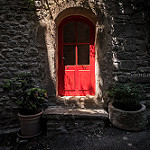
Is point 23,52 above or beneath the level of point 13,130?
above

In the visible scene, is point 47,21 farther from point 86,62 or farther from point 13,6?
point 86,62

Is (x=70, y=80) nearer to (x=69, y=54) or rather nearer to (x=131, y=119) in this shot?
(x=69, y=54)

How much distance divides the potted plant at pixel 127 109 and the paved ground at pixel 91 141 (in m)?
0.14

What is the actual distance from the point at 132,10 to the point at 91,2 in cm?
90

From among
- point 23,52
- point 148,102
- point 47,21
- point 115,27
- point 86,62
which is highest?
point 47,21

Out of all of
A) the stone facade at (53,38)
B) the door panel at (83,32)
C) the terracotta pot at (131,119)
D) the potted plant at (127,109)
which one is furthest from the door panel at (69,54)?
the terracotta pot at (131,119)

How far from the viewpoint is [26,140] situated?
6.06 ft

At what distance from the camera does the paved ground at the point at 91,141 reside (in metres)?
1.64

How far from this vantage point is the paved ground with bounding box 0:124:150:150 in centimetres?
164

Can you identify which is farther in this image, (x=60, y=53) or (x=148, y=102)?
(x=60, y=53)

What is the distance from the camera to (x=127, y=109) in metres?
2.10

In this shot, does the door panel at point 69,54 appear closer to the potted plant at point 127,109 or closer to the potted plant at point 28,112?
the potted plant at point 28,112

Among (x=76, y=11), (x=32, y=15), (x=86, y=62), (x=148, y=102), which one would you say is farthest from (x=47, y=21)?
(x=148, y=102)

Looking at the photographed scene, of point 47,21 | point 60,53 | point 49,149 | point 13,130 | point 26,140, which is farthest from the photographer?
point 60,53
